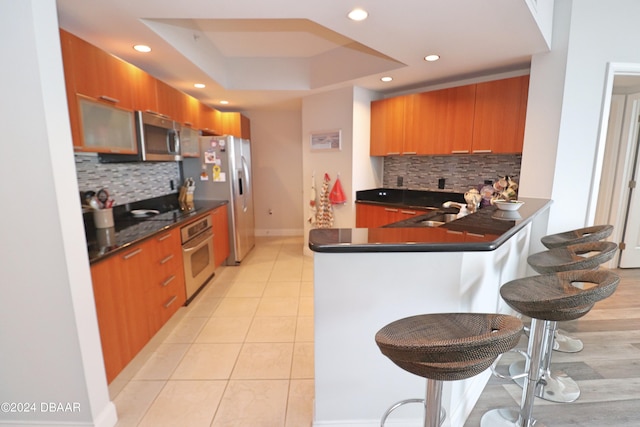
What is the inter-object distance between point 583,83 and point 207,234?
3.73m

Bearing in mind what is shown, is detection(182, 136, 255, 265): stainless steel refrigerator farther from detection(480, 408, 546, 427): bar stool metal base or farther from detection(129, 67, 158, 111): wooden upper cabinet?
detection(480, 408, 546, 427): bar stool metal base

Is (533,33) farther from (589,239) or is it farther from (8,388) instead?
(8,388)

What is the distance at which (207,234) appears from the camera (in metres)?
3.22

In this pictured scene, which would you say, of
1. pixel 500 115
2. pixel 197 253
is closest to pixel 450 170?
pixel 500 115

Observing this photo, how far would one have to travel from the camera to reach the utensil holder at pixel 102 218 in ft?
6.82

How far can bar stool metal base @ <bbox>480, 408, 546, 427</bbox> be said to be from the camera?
157cm

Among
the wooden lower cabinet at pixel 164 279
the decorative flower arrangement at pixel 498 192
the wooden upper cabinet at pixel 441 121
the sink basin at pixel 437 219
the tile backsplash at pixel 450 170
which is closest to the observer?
the wooden lower cabinet at pixel 164 279

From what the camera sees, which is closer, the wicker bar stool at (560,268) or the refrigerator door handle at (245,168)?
the wicker bar stool at (560,268)

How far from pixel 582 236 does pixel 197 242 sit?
317cm

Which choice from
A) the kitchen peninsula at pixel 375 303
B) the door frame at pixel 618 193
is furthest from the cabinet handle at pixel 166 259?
the door frame at pixel 618 193

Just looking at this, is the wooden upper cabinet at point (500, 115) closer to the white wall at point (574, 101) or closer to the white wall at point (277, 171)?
the white wall at point (574, 101)

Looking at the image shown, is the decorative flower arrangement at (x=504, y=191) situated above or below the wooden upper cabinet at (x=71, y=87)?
below

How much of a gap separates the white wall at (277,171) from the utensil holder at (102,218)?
3416mm

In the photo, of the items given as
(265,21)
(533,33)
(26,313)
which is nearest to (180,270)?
(26,313)
